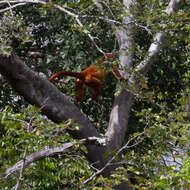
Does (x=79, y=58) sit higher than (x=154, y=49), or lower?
higher

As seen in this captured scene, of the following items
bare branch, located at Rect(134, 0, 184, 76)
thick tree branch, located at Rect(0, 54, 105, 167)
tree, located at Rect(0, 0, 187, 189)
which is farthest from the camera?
bare branch, located at Rect(134, 0, 184, 76)

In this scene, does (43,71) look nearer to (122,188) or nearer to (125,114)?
(125,114)

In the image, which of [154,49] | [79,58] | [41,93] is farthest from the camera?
[79,58]

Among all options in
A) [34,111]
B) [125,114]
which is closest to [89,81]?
[125,114]

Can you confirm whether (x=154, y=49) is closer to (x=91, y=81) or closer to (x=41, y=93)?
(x=91, y=81)

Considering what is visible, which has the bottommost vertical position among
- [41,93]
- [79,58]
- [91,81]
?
[41,93]

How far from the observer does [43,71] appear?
216 inches

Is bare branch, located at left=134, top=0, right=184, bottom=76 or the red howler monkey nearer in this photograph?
bare branch, located at left=134, top=0, right=184, bottom=76

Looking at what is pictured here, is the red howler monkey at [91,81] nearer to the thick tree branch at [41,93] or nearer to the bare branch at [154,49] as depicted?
the bare branch at [154,49]

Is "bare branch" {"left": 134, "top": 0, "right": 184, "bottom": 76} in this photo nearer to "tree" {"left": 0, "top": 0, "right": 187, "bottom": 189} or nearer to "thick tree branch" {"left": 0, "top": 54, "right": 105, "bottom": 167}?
"tree" {"left": 0, "top": 0, "right": 187, "bottom": 189}

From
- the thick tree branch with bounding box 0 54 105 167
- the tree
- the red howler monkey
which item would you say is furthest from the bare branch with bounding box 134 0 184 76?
the thick tree branch with bounding box 0 54 105 167

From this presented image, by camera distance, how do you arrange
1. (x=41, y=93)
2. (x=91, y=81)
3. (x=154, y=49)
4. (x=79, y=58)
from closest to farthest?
(x=41, y=93) → (x=154, y=49) → (x=79, y=58) → (x=91, y=81)

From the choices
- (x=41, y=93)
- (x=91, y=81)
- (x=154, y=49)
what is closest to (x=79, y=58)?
(x=91, y=81)

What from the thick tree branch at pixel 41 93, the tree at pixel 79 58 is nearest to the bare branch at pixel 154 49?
the tree at pixel 79 58
